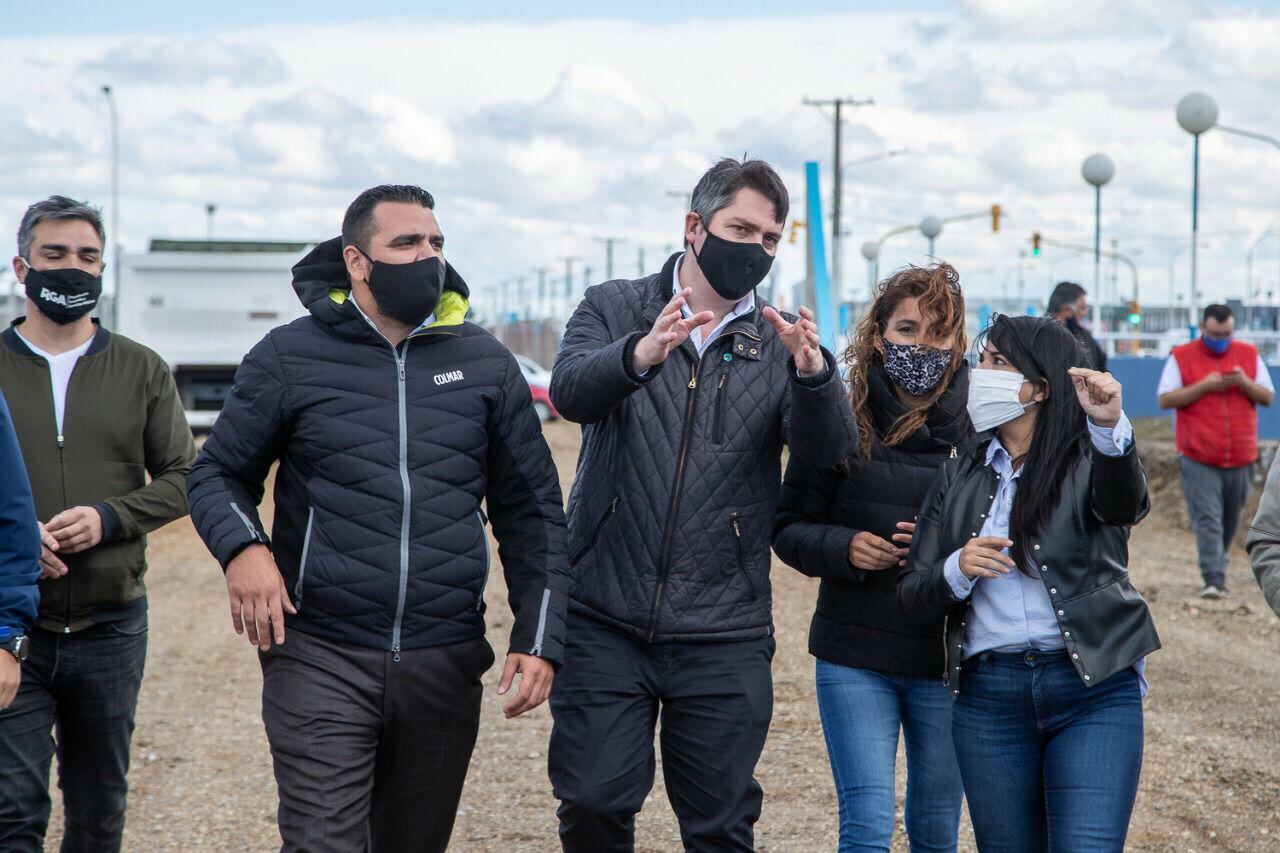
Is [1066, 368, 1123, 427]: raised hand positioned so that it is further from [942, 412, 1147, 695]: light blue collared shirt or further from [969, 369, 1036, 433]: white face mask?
[969, 369, 1036, 433]: white face mask

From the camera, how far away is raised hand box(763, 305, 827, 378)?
12.8ft

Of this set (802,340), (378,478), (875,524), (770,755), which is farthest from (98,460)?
(770,755)

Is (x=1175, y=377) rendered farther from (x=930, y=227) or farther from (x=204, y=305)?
(x=930, y=227)

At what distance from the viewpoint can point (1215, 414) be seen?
11.3m

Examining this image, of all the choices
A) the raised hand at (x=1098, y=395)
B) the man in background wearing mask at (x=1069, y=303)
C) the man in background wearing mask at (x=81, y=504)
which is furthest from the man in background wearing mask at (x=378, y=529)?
the man in background wearing mask at (x=1069, y=303)

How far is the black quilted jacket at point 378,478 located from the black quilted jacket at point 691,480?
0.58 ft

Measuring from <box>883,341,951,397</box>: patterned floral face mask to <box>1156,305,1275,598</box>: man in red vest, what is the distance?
7490mm

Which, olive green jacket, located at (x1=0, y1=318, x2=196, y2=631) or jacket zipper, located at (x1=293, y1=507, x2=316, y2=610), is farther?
olive green jacket, located at (x1=0, y1=318, x2=196, y2=631)

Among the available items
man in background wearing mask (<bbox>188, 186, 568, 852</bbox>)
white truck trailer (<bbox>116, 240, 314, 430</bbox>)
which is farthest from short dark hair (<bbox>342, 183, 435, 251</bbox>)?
white truck trailer (<bbox>116, 240, 314, 430</bbox>)

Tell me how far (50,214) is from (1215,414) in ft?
29.2

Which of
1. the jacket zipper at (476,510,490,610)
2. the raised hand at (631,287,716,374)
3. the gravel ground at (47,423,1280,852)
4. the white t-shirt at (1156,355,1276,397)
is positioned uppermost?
the raised hand at (631,287,716,374)

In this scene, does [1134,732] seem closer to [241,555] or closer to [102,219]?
[241,555]

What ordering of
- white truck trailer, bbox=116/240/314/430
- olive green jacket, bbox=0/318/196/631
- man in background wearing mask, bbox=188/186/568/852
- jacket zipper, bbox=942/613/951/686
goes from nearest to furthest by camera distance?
man in background wearing mask, bbox=188/186/568/852 < jacket zipper, bbox=942/613/951/686 < olive green jacket, bbox=0/318/196/631 < white truck trailer, bbox=116/240/314/430

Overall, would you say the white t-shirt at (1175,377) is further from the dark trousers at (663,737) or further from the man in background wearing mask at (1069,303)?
the dark trousers at (663,737)
